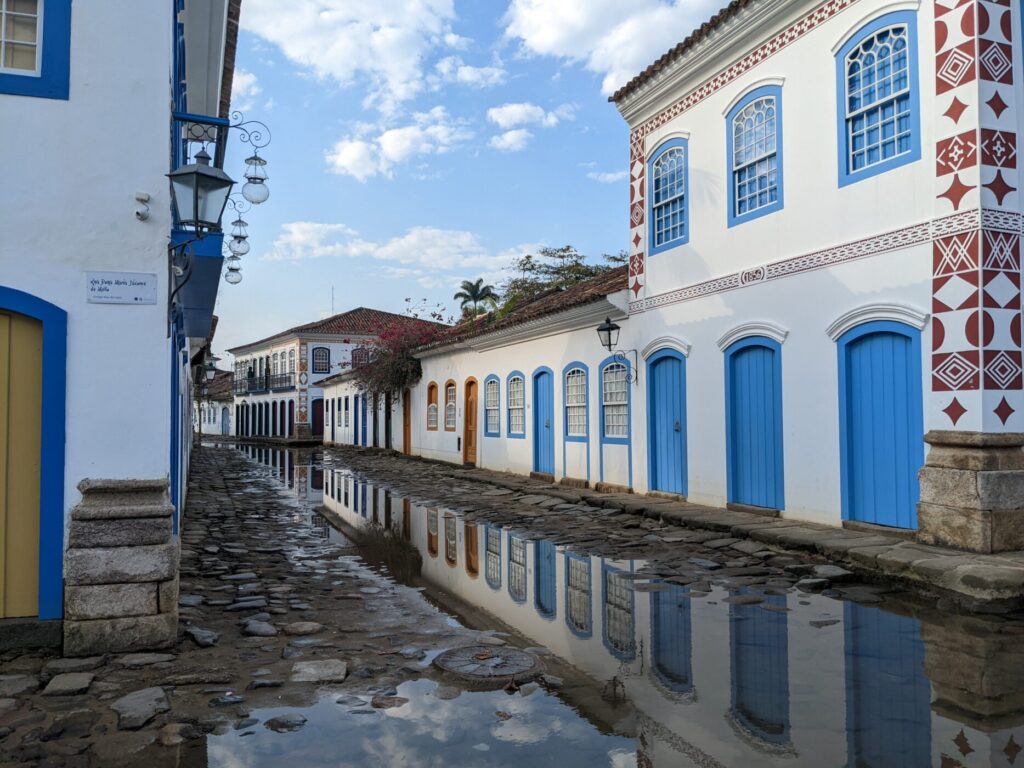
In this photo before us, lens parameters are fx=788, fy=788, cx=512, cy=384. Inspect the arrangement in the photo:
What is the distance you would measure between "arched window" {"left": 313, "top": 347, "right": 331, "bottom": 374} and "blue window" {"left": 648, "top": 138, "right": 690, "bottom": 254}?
36.2 metres

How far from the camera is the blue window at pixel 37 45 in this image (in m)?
4.97

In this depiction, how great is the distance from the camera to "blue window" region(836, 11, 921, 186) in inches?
323

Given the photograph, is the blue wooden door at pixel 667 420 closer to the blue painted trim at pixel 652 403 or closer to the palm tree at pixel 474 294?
the blue painted trim at pixel 652 403

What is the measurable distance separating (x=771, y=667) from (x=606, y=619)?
4.73 feet

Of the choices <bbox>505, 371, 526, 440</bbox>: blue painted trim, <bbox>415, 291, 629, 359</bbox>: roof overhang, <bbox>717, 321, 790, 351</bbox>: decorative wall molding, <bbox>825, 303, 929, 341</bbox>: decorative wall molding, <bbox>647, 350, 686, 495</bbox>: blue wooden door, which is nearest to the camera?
<bbox>825, 303, 929, 341</bbox>: decorative wall molding

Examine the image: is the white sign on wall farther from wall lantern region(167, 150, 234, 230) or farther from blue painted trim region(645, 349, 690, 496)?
blue painted trim region(645, 349, 690, 496)

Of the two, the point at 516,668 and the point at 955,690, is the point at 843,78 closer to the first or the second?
the point at 955,690

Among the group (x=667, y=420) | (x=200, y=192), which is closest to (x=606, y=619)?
(x=200, y=192)

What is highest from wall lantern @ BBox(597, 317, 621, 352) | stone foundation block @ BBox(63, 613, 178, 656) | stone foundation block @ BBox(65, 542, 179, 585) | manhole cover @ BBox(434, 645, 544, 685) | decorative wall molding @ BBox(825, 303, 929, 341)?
wall lantern @ BBox(597, 317, 621, 352)

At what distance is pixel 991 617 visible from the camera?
5.66 metres

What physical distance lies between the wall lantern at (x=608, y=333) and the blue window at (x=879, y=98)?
4.88m

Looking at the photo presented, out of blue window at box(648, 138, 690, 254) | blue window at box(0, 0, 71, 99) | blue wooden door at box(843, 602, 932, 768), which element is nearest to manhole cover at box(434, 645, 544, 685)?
blue wooden door at box(843, 602, 932, 768)

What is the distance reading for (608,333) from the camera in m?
13.3

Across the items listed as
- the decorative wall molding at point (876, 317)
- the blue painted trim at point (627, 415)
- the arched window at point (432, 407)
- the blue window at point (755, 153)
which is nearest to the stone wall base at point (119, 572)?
the decorative wall molding at point (876, 317)
